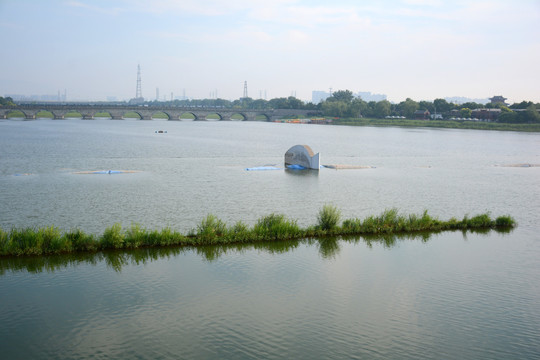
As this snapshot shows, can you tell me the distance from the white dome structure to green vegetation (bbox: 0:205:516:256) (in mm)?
23957

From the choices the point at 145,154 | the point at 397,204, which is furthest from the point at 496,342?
the point at 145,154

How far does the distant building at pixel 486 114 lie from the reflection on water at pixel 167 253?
172 m

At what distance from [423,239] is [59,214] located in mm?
21455

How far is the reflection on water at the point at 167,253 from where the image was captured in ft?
64.8

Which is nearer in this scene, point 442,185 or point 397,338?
point 397,338

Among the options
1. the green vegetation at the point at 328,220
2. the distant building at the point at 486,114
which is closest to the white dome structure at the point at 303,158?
the green vegetation at the point at 328,220

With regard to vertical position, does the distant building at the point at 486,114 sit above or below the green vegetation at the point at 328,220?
above

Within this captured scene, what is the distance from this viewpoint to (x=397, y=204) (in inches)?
1379

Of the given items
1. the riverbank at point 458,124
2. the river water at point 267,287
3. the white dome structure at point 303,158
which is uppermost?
the riverbank at point 458,124

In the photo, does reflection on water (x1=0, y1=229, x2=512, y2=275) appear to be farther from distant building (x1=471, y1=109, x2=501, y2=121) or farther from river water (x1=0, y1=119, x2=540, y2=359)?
distant building (x1=471, y1=109, x2=501, y2=121)

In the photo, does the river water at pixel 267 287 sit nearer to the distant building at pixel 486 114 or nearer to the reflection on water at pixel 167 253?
the reflection on water at pixel 167 253

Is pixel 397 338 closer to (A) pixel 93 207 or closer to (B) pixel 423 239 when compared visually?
(B) pixel 423 239

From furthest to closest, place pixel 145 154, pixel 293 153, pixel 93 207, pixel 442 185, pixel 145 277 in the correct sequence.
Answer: pixel 145 154 → pixel 293 153 → pixel 442 185 → pixel 93 207 → pixel 145 277

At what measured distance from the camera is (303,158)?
53000mm
